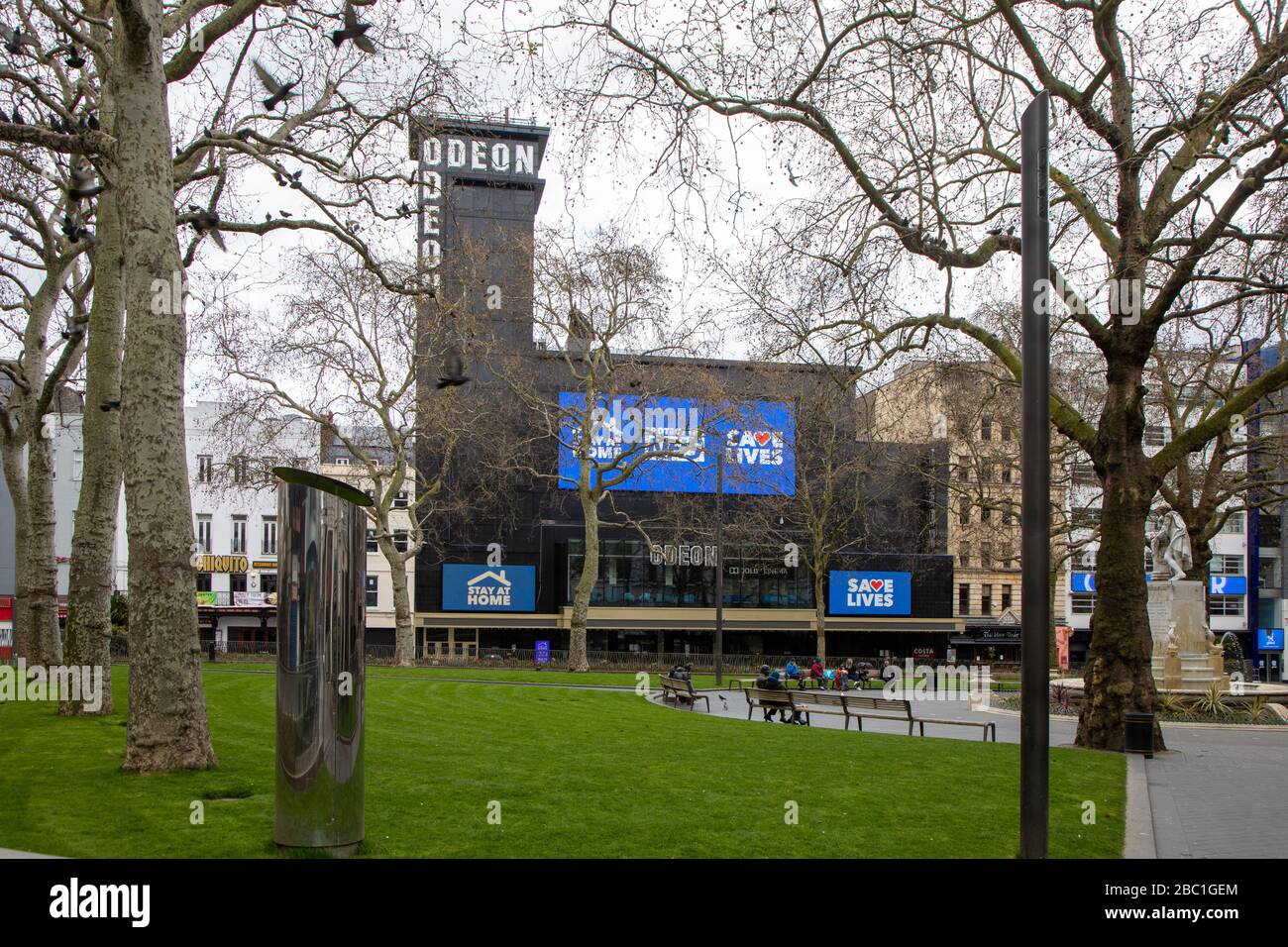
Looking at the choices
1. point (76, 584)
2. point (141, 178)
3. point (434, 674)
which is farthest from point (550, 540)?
point (141, 178)

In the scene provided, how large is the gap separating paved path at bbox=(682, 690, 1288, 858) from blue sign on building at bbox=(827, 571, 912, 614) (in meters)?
36.9

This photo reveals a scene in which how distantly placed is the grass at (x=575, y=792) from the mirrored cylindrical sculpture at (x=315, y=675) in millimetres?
439

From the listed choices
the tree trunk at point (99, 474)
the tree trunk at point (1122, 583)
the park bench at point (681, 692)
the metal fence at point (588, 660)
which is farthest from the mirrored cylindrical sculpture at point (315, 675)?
the metal fence at point (588, 660)

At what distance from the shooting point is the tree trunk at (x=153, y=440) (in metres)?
9.50

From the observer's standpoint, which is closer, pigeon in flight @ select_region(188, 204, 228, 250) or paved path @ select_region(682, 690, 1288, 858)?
paved path @ select_region(682, 690, 1288, 858)

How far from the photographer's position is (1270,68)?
11.7 metres

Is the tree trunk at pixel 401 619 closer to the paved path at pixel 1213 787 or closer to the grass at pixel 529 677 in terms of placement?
the grass at pixel 529 677

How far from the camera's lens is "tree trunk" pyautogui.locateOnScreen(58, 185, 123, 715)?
1399 centimetres

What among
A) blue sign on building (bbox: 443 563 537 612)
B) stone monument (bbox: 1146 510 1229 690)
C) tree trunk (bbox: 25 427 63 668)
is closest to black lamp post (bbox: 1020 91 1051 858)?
tree trunk (bbox: 25 427 63 668)

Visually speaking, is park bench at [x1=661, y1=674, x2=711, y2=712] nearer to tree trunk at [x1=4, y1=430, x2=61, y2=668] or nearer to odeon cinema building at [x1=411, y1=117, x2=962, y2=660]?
tree trunk at [x1=4, y1=430, x2=61, y2=668]

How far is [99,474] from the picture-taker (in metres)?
14.1

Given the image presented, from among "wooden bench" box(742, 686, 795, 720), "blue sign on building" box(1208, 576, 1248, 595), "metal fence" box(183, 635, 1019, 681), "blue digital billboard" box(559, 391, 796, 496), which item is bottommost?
"metal fence" box(183, 635, 1019, 681)
